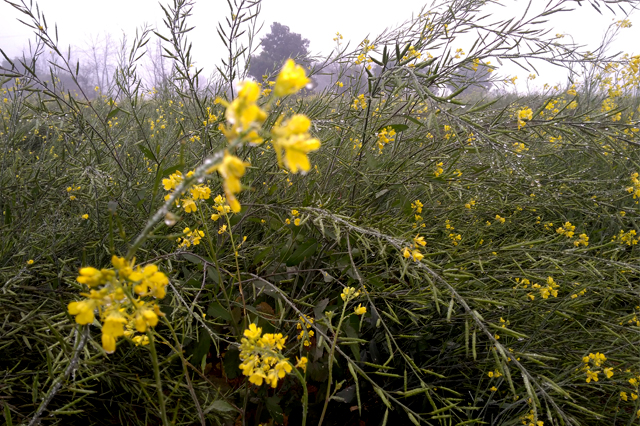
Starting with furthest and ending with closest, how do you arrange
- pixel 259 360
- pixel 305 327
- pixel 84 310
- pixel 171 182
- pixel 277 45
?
1. pixel 277 45
2. pixel 305 327
3. pixel 171 182
4. pixel 259 360
5. pixel 84 310

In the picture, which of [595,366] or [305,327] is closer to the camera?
[305,327]

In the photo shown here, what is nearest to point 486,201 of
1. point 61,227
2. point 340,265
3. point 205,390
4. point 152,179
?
point 340,265

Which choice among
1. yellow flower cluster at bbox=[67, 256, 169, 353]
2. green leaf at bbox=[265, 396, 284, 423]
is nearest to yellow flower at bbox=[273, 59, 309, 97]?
yellow flower cluster at bbox=[67, 256, 169, 353]

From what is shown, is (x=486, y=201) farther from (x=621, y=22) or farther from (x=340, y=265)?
(x=621, y=22)

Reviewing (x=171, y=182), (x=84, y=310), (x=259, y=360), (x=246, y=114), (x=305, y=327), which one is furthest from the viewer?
(x=305, y=327)

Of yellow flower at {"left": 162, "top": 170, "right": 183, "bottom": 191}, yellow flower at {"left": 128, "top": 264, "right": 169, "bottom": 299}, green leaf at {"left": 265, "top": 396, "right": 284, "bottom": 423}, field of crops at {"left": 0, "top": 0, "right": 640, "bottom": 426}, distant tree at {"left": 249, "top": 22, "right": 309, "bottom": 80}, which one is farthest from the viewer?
distant tree at {"left": 249, "top": 22, "right": 309, "bottom": 80}

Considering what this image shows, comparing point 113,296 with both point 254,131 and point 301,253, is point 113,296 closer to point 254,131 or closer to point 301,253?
point 254,131

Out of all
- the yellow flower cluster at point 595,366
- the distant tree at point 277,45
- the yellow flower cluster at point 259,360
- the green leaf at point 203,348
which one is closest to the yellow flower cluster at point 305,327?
the yellow flower cluster at point 259,360

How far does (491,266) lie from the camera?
1705mm

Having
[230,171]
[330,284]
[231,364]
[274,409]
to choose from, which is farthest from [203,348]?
[230,171]

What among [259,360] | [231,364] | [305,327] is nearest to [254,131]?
[259,360]

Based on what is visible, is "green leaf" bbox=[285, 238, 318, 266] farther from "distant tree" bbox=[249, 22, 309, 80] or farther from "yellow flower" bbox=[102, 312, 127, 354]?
"distant tree" bbox=[249, 22, 309, 80]

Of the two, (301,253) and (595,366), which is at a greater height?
(301,253)

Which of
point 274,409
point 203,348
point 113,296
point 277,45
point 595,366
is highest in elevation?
point 277,45
